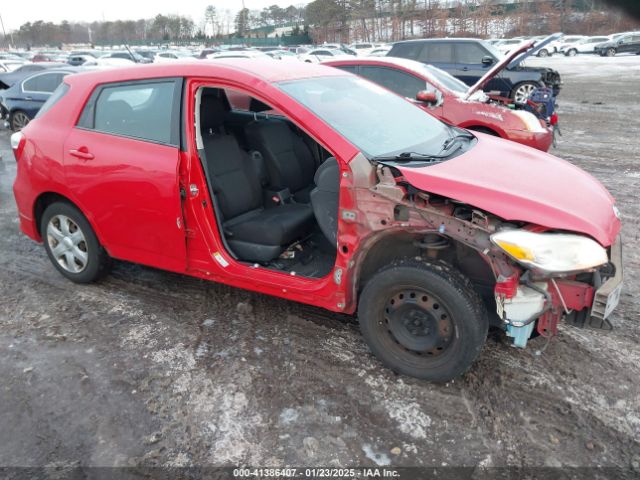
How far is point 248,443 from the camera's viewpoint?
2.64 m

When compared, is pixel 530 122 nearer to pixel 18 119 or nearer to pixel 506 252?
pixel 506 252

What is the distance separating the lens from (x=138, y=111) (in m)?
3.73

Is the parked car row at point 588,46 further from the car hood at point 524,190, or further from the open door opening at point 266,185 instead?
the car hood at point 524,190

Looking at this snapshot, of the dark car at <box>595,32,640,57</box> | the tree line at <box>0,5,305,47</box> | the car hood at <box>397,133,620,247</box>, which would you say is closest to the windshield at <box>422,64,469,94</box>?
the car hood at <box>397,133,620,247</box>

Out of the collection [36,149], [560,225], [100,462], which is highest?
[36,149]

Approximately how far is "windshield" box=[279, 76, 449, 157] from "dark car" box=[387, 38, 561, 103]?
8.61 meters

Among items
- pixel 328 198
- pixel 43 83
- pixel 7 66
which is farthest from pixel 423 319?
pixel 7 66

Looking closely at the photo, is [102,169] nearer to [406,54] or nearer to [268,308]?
[268,308]

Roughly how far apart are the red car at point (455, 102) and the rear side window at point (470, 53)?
4.22 m

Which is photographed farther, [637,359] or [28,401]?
[637,359]

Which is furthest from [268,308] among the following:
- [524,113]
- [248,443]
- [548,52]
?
[548,52]

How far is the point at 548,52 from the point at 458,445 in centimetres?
4497

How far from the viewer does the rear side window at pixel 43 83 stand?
1130cm

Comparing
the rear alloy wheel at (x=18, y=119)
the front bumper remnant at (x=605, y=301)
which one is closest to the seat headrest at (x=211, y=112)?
the front bumper remnant at (x=605, y=301)
